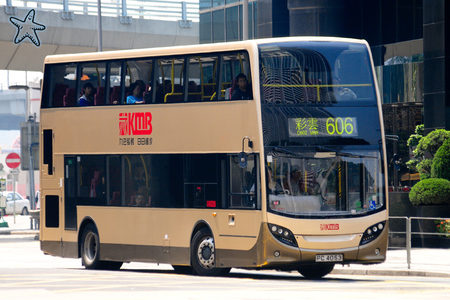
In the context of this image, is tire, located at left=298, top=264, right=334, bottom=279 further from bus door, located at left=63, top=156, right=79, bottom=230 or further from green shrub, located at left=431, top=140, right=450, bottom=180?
green shrub, located at left=431, top=140, right=450, bottom=180

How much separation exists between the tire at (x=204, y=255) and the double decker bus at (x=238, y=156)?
1.1 inches

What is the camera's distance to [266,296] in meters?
12.9

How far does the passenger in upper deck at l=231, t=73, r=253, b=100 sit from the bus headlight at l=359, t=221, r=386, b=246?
3.09m

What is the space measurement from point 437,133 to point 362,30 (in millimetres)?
10743

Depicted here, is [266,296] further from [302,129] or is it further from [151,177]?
[151,177]

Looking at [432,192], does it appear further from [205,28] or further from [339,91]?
[205,28]

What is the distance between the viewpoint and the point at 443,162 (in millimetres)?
26656

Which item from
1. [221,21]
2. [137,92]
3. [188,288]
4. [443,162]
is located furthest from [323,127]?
[221,21]

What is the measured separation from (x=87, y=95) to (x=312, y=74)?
551 centimetres

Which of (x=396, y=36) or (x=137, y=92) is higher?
(x=396, y=36)

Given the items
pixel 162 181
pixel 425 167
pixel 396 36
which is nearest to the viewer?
pixel 162 181

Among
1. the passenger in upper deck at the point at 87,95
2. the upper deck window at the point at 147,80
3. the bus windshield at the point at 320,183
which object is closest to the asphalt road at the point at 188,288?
the bus windshield at the point at 320,183

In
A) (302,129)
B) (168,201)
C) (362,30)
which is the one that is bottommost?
(168,201)

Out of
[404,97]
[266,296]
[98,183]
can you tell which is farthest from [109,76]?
[404,97]
